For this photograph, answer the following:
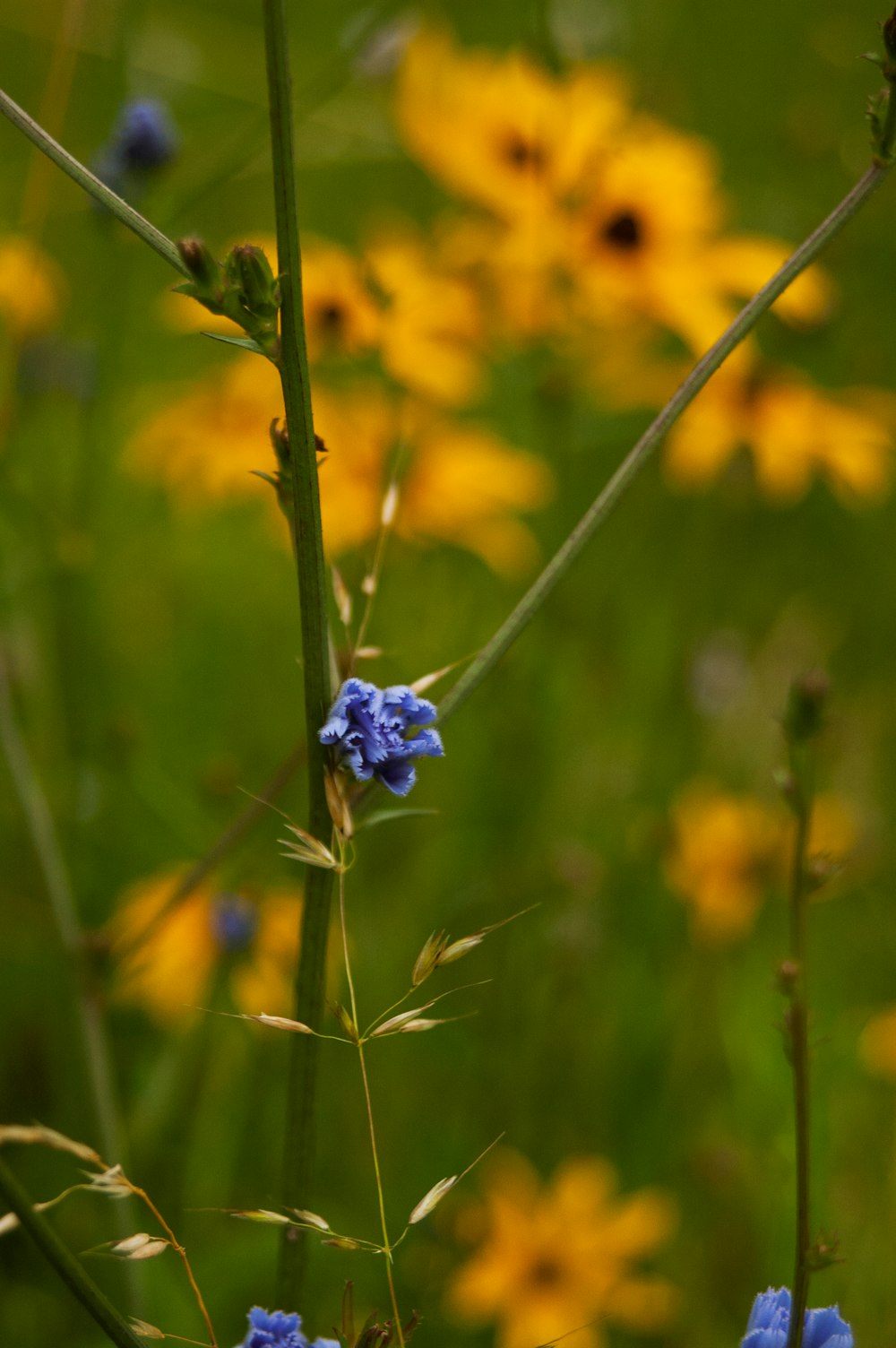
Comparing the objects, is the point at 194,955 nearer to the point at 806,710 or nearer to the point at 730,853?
the point at 730,853

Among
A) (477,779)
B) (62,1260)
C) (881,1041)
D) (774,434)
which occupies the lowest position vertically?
(881,1041)

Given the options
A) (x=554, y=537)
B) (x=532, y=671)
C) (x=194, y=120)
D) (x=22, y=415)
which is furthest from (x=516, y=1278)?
(x=194, y=120)

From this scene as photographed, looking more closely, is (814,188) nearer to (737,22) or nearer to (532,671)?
(737,22)

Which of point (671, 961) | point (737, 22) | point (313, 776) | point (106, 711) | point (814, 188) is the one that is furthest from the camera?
point (737, 22)

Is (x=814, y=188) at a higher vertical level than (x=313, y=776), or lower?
higher

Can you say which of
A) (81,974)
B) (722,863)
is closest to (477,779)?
(722,863)

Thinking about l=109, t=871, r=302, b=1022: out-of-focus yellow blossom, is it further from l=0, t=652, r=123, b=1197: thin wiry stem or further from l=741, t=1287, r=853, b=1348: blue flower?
l=741, t=1287, r=853, b=1348: blue flower

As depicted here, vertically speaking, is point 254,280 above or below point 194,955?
above
